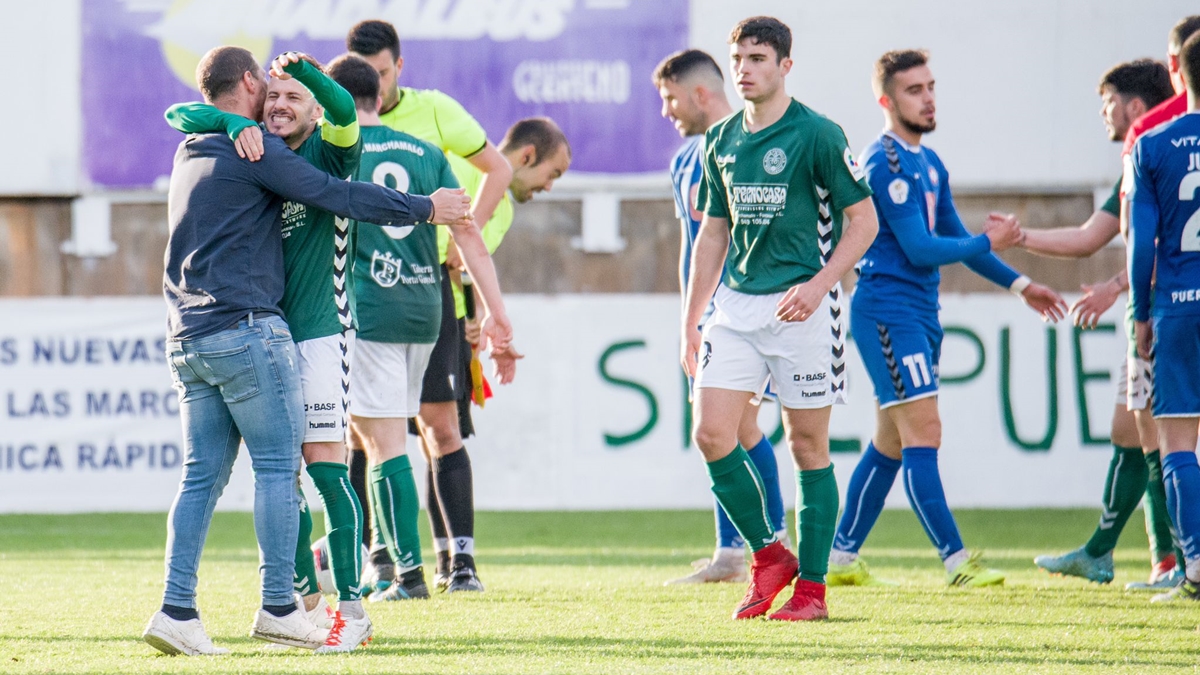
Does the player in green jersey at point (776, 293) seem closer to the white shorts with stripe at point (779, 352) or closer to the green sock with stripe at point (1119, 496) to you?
the white shorts with stripe at point (779, 352)

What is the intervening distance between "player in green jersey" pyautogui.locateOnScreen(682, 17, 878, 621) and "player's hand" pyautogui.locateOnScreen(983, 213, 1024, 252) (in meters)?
1.07

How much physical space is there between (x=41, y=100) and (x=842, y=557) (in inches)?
432

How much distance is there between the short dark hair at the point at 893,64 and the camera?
6141mm

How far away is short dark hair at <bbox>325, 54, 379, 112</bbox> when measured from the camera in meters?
5.50

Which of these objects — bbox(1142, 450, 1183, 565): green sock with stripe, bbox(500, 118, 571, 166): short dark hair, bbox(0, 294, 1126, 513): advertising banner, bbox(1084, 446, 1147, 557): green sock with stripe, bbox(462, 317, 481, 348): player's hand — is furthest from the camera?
bbox(0, 294, 1126, 513): advertising banner

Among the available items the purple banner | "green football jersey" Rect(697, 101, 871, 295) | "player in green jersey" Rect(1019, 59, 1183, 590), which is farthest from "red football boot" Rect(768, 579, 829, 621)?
the purple banner

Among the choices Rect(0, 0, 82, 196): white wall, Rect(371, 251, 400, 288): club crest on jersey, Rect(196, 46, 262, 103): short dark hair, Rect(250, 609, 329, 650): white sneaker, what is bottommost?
Rect(250, 609, 329, 650): white sneaker

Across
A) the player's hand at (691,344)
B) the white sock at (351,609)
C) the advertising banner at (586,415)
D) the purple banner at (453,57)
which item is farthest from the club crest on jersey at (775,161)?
the purple banner at (453,57)

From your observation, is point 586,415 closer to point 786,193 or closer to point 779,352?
point 779,352

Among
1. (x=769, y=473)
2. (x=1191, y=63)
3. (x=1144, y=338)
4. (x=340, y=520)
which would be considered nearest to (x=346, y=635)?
(x=340, y=520)

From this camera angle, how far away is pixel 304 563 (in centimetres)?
495

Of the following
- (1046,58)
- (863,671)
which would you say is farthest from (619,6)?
(863,671)

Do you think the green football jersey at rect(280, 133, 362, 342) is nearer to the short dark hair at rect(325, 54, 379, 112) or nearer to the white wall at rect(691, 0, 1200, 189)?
the short dark hair at rect(325, 54, 379, 112)

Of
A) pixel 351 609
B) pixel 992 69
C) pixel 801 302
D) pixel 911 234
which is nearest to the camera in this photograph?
pixel 351 609
